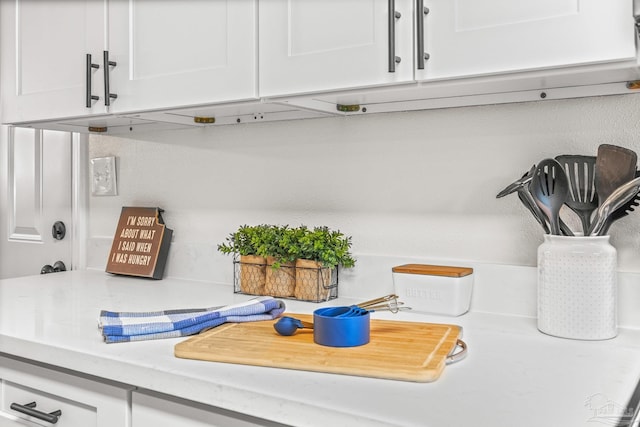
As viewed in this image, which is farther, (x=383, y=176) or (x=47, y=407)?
(x=383, y=176)

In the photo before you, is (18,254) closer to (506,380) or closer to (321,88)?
(321,88)

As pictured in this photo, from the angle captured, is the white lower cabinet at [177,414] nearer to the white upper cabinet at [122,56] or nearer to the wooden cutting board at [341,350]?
the wooden cutting board at [341,350]

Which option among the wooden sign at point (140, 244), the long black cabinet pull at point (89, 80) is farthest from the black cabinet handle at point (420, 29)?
the wooden sign at point (140, 244)

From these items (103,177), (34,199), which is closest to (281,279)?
(103,177)

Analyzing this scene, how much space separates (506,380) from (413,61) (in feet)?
2.02

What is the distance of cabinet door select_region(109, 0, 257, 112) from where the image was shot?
1345mm

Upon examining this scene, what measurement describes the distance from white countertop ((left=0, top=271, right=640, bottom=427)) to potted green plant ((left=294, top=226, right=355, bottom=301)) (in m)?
0.22

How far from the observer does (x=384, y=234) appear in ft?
5.01

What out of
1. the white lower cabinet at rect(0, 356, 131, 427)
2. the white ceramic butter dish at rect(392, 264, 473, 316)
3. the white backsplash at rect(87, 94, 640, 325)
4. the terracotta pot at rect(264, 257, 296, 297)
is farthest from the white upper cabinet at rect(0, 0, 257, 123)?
the white lower cabinet at rect(0, 356, 131, 427)

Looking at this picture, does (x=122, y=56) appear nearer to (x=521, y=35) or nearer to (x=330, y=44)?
(x=330, y=44)

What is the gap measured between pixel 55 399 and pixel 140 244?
81cm

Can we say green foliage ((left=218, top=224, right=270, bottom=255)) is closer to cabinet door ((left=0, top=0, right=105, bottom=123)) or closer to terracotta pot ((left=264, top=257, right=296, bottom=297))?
terracotta pot ((left=264, top=257, right=296, bottom=297))

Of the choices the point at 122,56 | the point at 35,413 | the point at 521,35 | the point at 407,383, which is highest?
the point at 122,56

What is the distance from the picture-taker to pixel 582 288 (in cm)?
110
